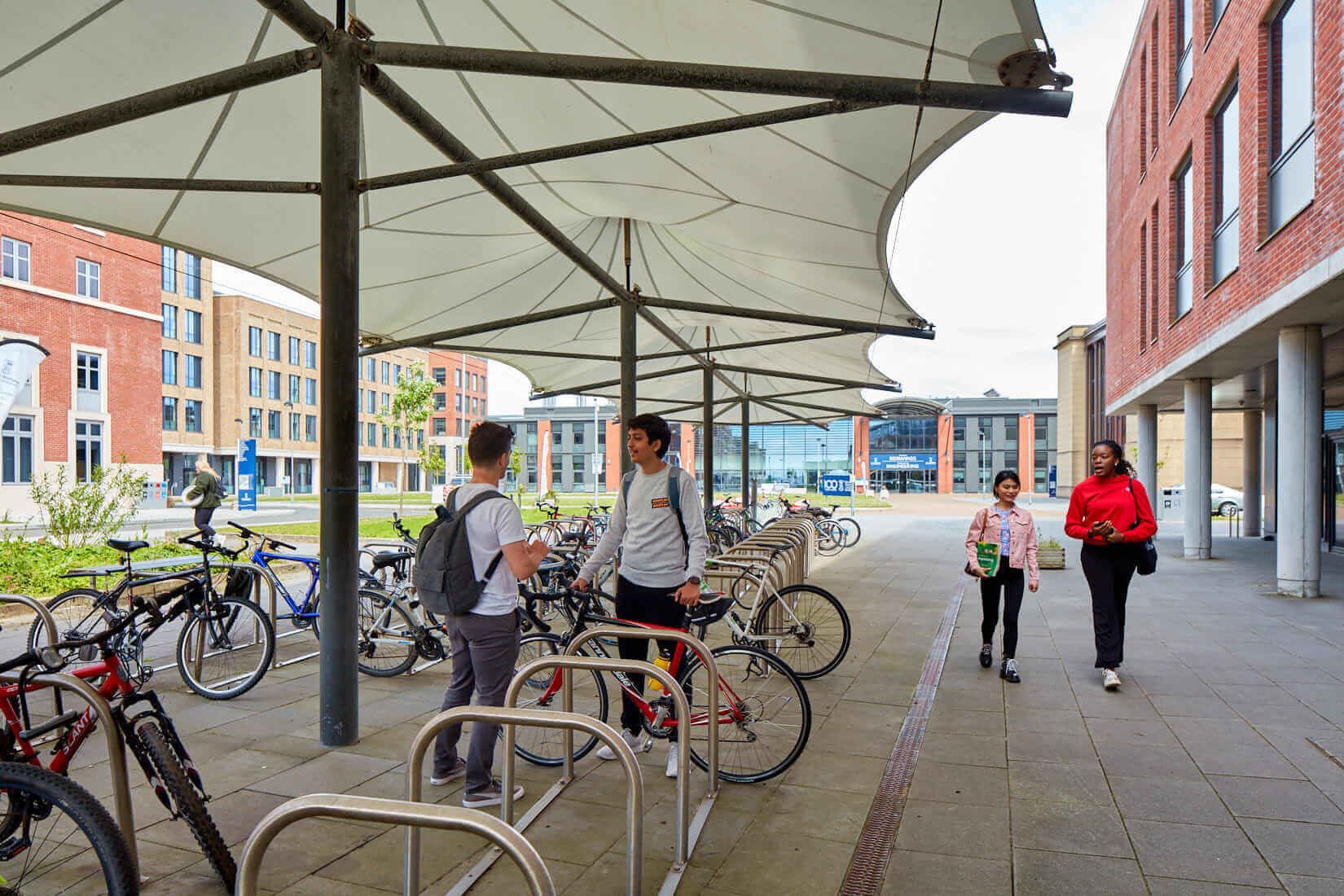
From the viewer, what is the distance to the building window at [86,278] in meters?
33.6

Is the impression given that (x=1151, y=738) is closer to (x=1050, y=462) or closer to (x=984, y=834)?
(x=984, y=834)

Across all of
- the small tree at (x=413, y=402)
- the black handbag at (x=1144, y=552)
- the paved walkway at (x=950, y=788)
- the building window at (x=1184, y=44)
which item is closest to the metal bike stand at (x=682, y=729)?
the paved walkway at (x=950, y=788)

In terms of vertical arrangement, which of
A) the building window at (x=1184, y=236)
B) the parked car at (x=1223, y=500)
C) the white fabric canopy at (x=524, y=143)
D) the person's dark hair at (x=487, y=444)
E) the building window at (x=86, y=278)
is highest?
the building window at (x=86, y=278)

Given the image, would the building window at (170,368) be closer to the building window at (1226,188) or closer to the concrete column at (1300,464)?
the building window at (1226,188)

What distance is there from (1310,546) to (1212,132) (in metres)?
7.08

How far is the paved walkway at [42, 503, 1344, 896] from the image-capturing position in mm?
3254

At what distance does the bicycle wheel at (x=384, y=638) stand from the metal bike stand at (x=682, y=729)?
99.5 inches

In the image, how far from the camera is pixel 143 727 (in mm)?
2994

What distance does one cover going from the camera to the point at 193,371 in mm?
52938

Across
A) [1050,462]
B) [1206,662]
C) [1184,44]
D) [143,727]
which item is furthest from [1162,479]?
[143,727]

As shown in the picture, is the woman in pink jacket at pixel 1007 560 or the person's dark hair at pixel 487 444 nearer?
the person's dark hair at pixel 487 444

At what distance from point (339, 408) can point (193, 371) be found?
55.8 metres

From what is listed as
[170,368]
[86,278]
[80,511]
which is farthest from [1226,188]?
[170,368]

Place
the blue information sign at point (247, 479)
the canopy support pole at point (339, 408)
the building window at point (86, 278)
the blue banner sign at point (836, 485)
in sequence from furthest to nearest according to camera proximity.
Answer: the building window at point (86, 278) → the blue banner sign at point (836, 485) → the blue information sign at point (247, 479) → the canopy support pole at point (339, 408)
